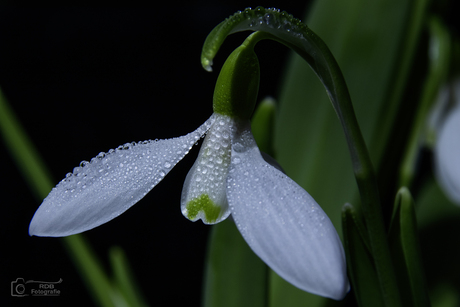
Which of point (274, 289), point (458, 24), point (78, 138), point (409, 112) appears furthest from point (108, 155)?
point (458, 24)

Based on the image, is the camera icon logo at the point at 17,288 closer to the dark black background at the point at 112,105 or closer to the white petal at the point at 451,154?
the dark black background at the point at 112,105

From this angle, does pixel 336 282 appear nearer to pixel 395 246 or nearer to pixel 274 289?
pixel 395 246

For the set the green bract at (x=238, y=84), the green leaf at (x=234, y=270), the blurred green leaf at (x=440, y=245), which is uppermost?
the green bract at (x=238, y=84)

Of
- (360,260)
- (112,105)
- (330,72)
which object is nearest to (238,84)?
(330,72)

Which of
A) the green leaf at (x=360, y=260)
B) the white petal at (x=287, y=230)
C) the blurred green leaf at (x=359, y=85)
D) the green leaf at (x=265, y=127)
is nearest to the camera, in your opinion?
the white petal at (x=287, y=230)

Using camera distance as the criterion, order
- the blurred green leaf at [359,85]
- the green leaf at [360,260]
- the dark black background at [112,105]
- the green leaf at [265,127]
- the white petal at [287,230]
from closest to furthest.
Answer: the white petal at [287,230]
the green leaf at [360,260]
the green leaf at [265,127]
the blurred green leaf at [359,85]
the dark black background at [112,105]

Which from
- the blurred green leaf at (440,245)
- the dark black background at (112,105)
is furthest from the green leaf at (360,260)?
the dark black background at (112,105)
